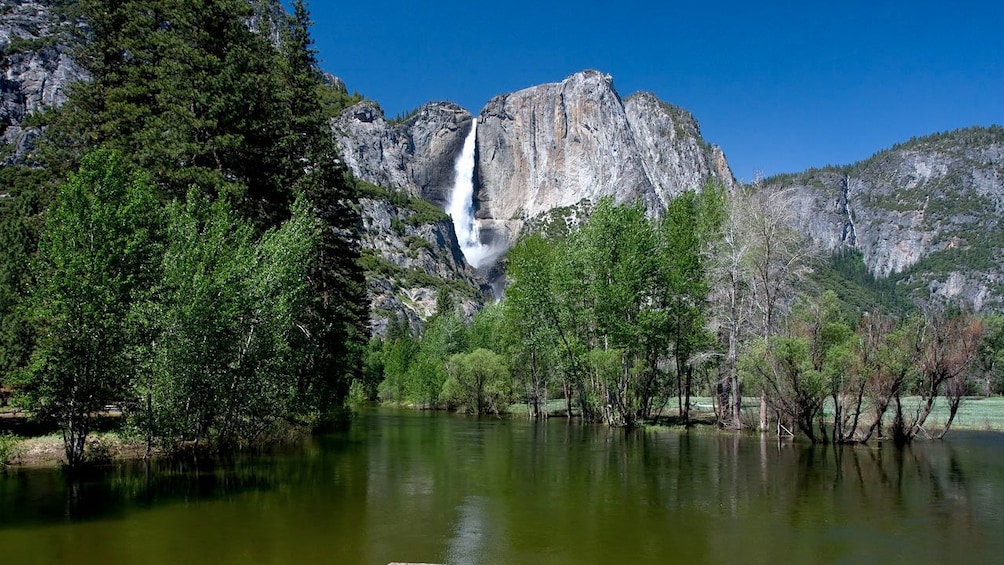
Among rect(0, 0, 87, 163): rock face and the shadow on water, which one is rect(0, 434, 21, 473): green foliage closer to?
the shadow on water

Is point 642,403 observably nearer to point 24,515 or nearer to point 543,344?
point 543,344

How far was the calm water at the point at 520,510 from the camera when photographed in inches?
515

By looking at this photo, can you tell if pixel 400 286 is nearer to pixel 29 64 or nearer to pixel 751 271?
pixel 29 64

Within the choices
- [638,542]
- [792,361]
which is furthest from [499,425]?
[638,542]

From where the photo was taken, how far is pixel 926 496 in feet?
63.8

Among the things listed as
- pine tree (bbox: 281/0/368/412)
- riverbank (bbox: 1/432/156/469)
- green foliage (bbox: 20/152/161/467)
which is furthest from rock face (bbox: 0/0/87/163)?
green foliage (bbox: 20/152/161/467)

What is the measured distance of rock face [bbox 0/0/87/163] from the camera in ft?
410

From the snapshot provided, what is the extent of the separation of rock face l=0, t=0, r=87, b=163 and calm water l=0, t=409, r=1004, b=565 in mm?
131138

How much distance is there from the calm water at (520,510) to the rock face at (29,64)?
13114 cm

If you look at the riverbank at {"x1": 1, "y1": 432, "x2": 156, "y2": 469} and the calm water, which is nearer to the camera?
the calm water

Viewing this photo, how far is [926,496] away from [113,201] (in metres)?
28.2

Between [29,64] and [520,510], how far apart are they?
524ft

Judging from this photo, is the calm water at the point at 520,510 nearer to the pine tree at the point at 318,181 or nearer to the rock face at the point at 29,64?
the pine tree at the point at 318,181

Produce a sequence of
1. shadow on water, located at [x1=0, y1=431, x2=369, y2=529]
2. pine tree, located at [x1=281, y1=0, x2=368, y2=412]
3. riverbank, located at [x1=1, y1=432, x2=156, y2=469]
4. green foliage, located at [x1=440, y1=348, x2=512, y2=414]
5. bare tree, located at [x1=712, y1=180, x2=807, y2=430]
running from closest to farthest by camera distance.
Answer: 1. shadow on water, located at [x1=0, y1=431, x2=369, y2=529]
2. riverbank, located at [x1=1, y1=432, x2=156, y2=469]
3. bare tree, located at [x1=712, y1=180, x2=807, y2=430]
4. pine tree, located at [x1=281, y1=0, x2=368, y2=412]
5. green foliage, located at [x1=440, y1=348, x2=512, y2=414]
